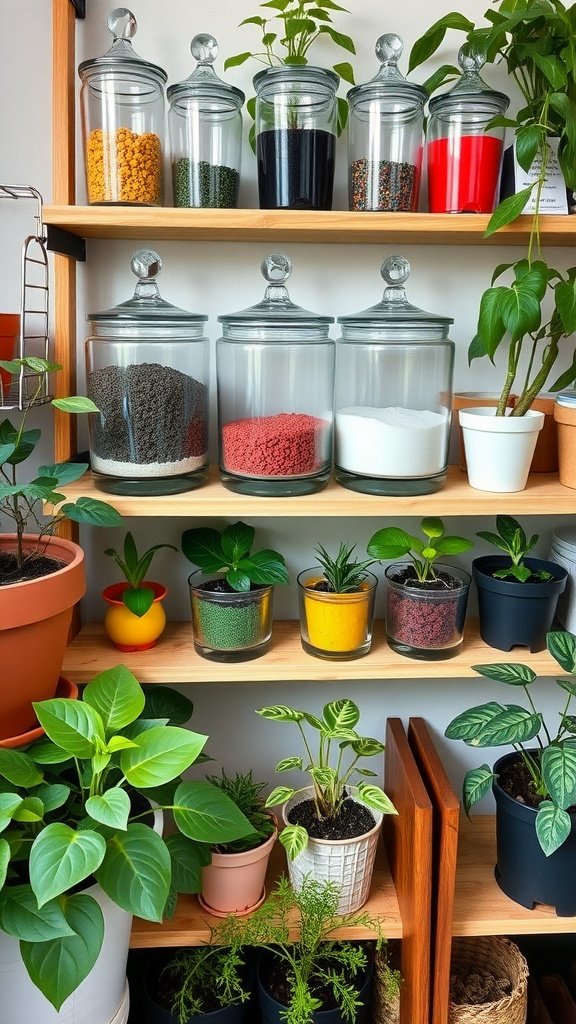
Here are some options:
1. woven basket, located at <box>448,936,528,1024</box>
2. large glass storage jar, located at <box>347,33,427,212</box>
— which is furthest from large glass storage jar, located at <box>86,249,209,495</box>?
woven basket, located at <box>448,936,528,1024</box>

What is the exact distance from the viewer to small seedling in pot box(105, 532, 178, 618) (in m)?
1.27

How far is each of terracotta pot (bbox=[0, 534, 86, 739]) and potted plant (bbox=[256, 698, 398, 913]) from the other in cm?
34

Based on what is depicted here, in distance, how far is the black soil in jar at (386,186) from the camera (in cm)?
117

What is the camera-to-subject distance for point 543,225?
1.16 metres

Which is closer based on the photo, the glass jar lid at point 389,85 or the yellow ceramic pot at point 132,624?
the glass jar lid at point 389,85

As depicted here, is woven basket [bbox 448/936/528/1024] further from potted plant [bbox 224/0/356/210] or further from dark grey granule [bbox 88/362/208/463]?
potted plant [bbox 224/0/356/210]

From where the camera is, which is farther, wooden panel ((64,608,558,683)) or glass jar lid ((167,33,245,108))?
wooden panel ((64,608,558,683))

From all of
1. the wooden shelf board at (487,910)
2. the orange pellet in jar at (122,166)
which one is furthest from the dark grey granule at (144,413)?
the wooden shelf board at (487,910)

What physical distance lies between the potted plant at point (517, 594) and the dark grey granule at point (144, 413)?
0.53 meters

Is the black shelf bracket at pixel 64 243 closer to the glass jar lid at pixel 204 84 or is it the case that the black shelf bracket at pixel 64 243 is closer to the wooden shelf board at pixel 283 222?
the wooden shelf board at pixel 283 222

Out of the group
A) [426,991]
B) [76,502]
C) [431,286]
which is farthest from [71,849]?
[431,286]

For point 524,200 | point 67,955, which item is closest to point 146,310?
point 524,200

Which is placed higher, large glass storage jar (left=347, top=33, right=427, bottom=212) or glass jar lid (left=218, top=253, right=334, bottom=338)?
large glass storage jar (left=347, top=33, right=427, bottom=212)

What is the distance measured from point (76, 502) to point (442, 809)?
719 mm
